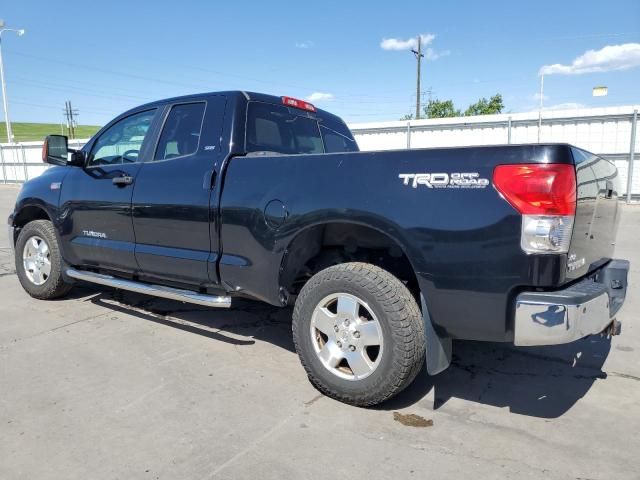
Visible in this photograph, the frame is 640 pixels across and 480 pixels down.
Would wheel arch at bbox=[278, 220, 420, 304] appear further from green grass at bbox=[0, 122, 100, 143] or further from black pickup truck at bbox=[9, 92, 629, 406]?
green grass at bbox=[0, 122, 100, 143]

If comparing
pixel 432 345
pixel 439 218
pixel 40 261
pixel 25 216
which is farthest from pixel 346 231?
pixel 25 216

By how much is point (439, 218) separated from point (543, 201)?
0.50 m

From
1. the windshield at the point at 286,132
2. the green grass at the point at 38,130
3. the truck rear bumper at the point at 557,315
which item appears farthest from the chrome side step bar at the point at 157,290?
the green grass at the point at 38,130

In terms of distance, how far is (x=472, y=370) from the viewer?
3.67 metres

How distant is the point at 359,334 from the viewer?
9.79 ft

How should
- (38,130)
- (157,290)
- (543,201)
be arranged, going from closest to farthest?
(543,201) < (157,290) < (38,130)

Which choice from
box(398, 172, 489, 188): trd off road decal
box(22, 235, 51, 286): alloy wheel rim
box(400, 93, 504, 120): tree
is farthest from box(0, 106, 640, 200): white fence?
box(400, 93, 504, 120): tree

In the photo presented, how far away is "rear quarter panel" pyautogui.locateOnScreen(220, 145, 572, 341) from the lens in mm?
2445

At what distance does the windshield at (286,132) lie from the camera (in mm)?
3932

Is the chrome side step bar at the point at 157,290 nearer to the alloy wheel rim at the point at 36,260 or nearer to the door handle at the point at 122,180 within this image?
the alloy wheel rim at the point at 36,260

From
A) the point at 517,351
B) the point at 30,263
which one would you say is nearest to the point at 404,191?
the point at 517,351

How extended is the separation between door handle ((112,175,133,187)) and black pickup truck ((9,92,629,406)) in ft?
0.04

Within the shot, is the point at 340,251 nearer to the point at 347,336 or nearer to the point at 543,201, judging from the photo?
the point at 347,336

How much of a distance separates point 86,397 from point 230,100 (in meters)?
2.30
